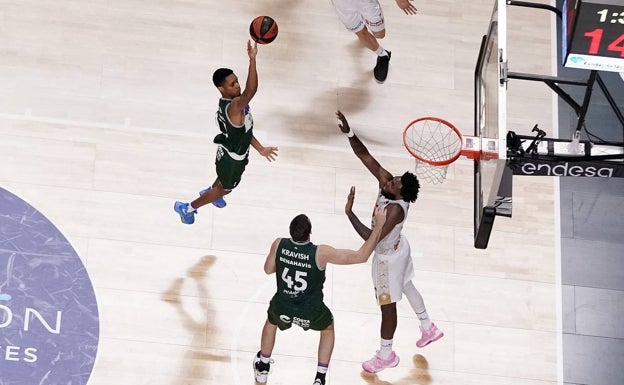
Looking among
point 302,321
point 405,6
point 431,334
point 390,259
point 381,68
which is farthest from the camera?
point 381,68

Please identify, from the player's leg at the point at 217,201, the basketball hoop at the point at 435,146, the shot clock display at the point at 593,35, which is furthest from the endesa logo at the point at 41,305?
the shot clock display at the point at 593,35

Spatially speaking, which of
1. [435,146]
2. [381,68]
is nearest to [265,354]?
[435,146]

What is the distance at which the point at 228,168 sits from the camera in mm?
8656

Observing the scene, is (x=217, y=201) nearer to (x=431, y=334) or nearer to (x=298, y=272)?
(x=298, y=272)

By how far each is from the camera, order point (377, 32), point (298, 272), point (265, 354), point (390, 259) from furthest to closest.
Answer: point (377, 32)
point (265, 354)
point (390, 259)
point (298, 272)

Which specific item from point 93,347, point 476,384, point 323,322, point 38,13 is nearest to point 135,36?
point 38,13

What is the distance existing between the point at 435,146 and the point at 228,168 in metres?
1.84

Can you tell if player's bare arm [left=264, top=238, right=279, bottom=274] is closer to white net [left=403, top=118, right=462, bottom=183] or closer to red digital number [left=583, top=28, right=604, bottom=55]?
white net [left=403, top=118, right=462, bottom=183]

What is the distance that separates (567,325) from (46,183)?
493 cm

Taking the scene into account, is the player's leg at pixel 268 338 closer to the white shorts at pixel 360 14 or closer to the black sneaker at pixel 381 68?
the black sneaker at pixel 381 68

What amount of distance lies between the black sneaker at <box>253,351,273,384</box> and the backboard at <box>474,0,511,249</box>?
2.03 metres

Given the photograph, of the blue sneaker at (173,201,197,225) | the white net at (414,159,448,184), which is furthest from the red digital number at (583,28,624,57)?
the blue sneaker at (173,201,197,225)

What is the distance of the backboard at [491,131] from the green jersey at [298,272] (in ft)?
5.05

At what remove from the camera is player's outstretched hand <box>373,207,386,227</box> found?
307 inches
